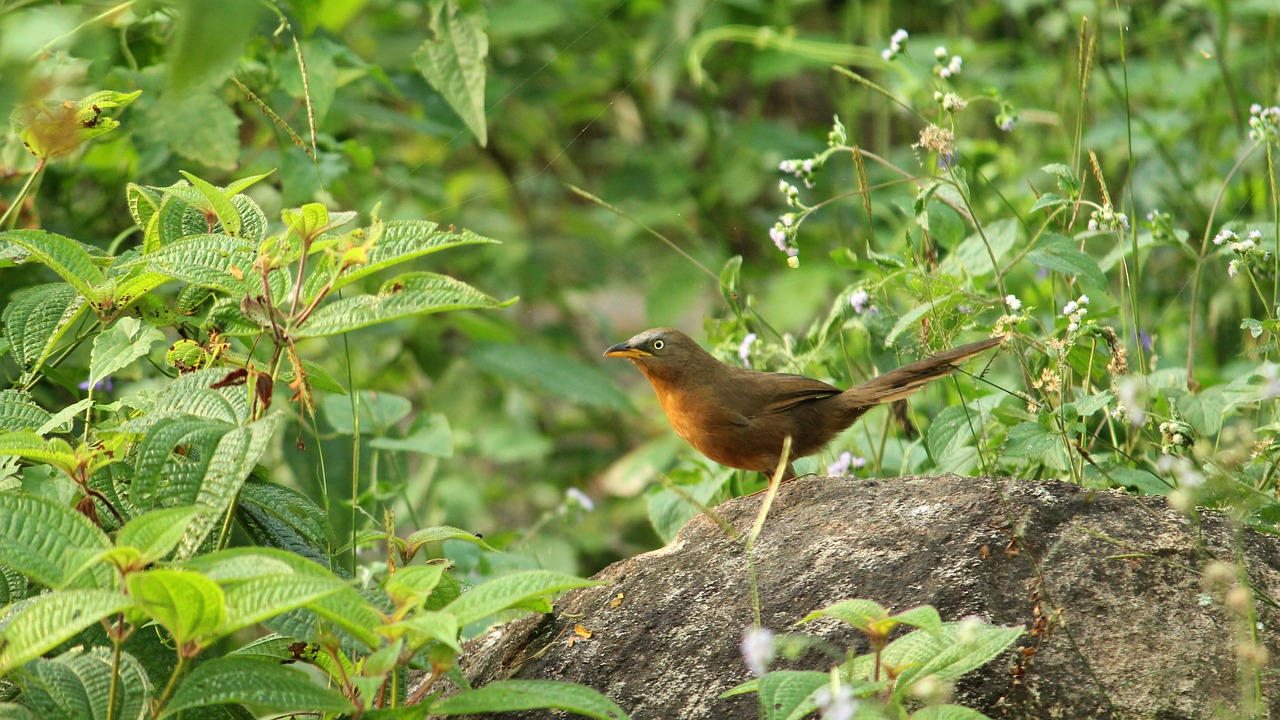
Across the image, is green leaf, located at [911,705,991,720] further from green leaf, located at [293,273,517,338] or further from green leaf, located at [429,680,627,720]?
green leaf, located at [293,273,517,338]

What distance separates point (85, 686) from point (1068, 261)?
2.24 meters

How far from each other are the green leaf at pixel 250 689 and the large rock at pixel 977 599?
2.21 feet

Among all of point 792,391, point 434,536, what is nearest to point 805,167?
point 792,391

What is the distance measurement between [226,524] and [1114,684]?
5.28 ft

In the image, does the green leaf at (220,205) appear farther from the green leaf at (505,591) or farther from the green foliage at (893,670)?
the green foliage at (893,670)

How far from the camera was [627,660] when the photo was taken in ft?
7.44

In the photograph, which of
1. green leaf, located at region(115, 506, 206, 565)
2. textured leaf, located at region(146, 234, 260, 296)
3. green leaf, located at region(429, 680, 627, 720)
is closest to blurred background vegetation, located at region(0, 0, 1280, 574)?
textured leaf, located at region(146, 234, 260, 296)

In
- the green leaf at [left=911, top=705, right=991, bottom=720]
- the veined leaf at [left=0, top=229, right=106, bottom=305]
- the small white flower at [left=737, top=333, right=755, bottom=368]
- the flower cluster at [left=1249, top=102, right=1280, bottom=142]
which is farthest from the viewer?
the small white flower at [left=737, top=333, right=755, bottom=368]

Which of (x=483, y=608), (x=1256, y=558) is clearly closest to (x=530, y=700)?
(x=483, y=608)

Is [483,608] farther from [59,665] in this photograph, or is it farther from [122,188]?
[122,188]

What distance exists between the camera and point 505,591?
178cm

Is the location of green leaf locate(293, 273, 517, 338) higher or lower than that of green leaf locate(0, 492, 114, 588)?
higher

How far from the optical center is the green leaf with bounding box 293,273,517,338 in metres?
1.90

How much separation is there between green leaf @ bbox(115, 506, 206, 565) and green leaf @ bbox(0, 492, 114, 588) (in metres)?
0.08
